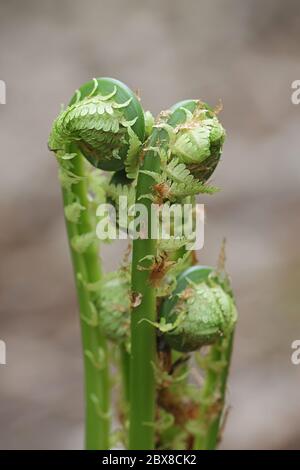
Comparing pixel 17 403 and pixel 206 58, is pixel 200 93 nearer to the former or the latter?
pixel 206 58

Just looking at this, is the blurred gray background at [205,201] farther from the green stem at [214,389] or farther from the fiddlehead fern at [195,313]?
the fiddlehead fern at [195,313]

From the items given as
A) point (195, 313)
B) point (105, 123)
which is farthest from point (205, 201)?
point (105, 123)

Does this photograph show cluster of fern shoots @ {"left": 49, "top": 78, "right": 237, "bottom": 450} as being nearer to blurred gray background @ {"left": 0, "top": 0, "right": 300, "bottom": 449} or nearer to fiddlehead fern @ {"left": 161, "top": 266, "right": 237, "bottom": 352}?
fiddlehead fern @ {"left": 161, "top": 266, "right": 237, "bottom": 352}

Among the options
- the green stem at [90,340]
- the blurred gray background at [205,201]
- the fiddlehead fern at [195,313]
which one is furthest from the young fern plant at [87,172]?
the blurred gray background at [205,201]

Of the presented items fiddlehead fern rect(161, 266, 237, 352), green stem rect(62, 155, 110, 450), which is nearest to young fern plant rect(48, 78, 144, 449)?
green stem rect(62, 155, 110, 450)

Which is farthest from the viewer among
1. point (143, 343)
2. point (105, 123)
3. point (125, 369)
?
point (125, 369)

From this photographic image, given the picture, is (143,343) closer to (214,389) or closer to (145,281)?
(145,281)

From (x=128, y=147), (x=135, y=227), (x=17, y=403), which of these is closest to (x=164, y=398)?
(x=135, y=227)
